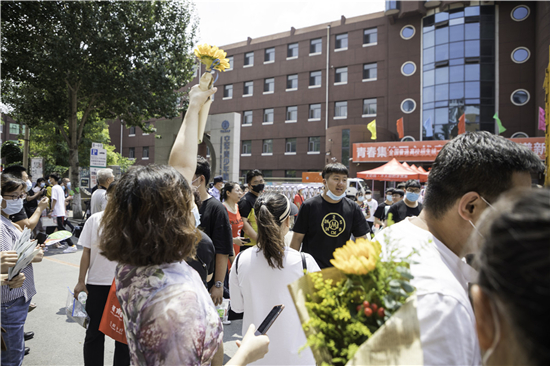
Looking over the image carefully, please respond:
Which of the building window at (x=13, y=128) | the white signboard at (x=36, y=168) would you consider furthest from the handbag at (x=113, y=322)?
the building window at (x=13, y=128)

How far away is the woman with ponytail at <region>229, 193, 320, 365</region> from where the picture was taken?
7.28ft

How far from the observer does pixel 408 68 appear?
29000 millimetres

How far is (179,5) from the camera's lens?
1512 cm

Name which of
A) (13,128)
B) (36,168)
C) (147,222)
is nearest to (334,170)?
(147,222)

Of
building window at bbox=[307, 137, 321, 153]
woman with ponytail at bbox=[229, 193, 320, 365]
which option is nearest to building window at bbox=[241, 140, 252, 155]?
building window at bbox=[307, 137, 321, 153]

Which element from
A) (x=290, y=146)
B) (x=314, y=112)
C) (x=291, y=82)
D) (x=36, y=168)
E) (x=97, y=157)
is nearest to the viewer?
(x=97, y=157)

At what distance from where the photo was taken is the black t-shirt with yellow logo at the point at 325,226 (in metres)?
3.97

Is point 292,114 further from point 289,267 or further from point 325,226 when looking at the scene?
point 289,267

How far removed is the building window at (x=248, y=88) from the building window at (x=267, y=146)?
5576 mm

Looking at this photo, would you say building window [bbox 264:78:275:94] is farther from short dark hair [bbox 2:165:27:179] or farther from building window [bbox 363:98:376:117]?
short dark hair [bbox 2:165:27:179]

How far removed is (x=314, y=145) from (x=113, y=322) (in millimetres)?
31714

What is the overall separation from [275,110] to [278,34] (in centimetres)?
813

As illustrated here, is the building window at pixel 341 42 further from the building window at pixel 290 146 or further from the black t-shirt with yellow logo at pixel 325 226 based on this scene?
the black t-shirt with yellow logo at pixel 325 226

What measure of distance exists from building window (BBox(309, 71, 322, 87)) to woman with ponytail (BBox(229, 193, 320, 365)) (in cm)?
3266
